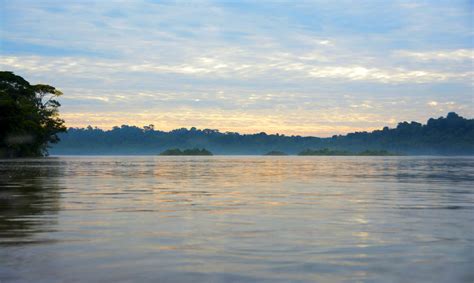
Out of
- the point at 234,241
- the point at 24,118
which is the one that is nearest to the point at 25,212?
the point at 234,241

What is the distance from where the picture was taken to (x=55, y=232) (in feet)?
43.1

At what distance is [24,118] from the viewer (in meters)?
108

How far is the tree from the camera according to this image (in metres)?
101

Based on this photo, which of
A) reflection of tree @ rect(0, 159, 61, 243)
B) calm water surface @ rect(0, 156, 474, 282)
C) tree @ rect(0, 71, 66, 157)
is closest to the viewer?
calm water surface @ rect(0, 156, 474, 282)

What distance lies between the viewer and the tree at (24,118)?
331ft

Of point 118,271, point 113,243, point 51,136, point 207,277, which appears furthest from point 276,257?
point 51,136

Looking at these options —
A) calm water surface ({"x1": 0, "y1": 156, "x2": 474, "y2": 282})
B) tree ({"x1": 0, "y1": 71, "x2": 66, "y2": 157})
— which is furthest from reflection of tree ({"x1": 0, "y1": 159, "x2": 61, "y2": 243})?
tree ({"x1": 0, "y1": 71, "x2": 66, "y2": 157})

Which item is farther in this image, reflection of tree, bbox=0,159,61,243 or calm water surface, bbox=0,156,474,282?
reflection of tree, bbox=0,159,61,243

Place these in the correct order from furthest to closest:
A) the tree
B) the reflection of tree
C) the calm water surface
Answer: the tree
the reflection of tree
the calm water surface

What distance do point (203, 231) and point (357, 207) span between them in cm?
790

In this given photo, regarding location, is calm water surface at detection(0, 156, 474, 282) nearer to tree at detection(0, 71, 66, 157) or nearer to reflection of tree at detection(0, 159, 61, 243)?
reflection of tree at detection(0, 159, 61, 243)

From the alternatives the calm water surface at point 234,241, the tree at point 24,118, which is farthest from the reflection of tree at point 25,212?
the tree at point 24,118

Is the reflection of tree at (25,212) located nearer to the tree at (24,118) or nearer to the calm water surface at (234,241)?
the calm water surface at (234,241)

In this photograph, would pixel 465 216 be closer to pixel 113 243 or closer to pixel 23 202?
pixel 113 243
